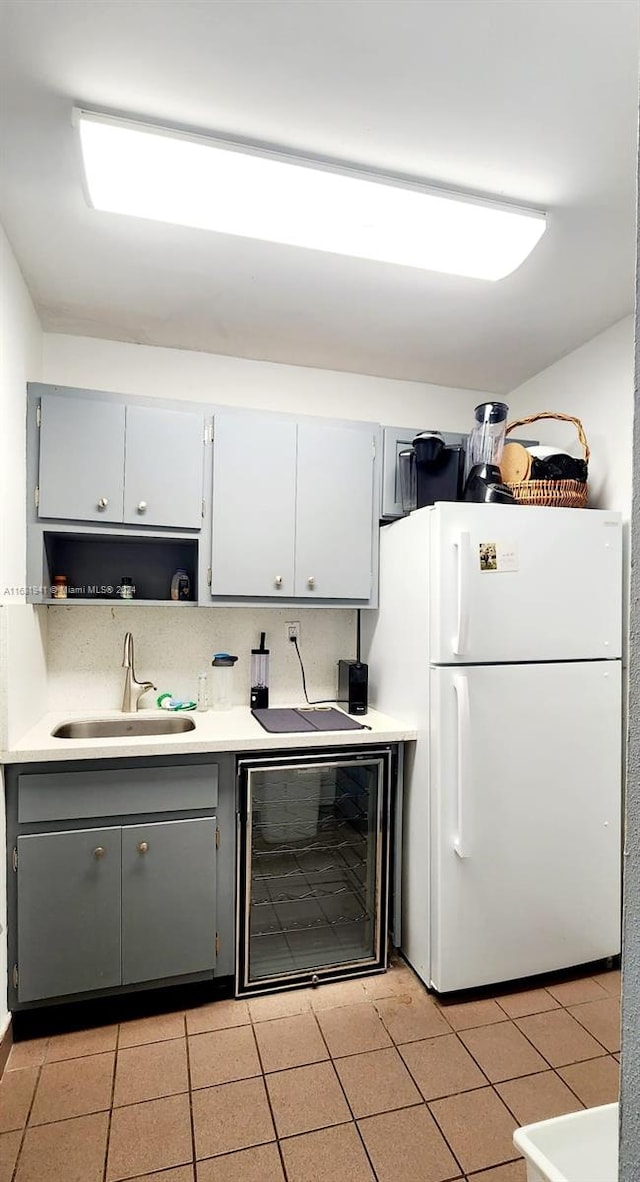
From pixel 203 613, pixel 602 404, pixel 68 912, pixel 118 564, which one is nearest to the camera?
pixel 68 912

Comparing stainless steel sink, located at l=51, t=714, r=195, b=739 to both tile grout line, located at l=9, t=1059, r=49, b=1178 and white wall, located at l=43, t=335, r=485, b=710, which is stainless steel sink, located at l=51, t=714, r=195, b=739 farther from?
tile grout line, located at l=9, t=1059, r=49, b=1178

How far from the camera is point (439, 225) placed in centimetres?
173

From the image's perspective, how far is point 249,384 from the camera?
2756 millimetres

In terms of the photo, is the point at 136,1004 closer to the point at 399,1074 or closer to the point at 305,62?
the point at 399,1074

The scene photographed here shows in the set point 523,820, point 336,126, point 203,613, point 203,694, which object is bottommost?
point 523,820

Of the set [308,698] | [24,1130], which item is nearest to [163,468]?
[308,698]

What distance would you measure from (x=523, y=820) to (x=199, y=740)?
46.8 inches

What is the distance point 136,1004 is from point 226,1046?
38 centimetres

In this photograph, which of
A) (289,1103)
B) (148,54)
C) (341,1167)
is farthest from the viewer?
(289,1103)

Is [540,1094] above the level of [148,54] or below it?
below

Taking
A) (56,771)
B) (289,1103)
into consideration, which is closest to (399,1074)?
(289,1103)

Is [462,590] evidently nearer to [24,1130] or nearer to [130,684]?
[130,684]

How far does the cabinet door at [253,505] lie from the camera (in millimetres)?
2406

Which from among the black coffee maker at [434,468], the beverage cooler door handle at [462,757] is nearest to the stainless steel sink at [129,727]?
the beverage cooler door handle at [462,757]
